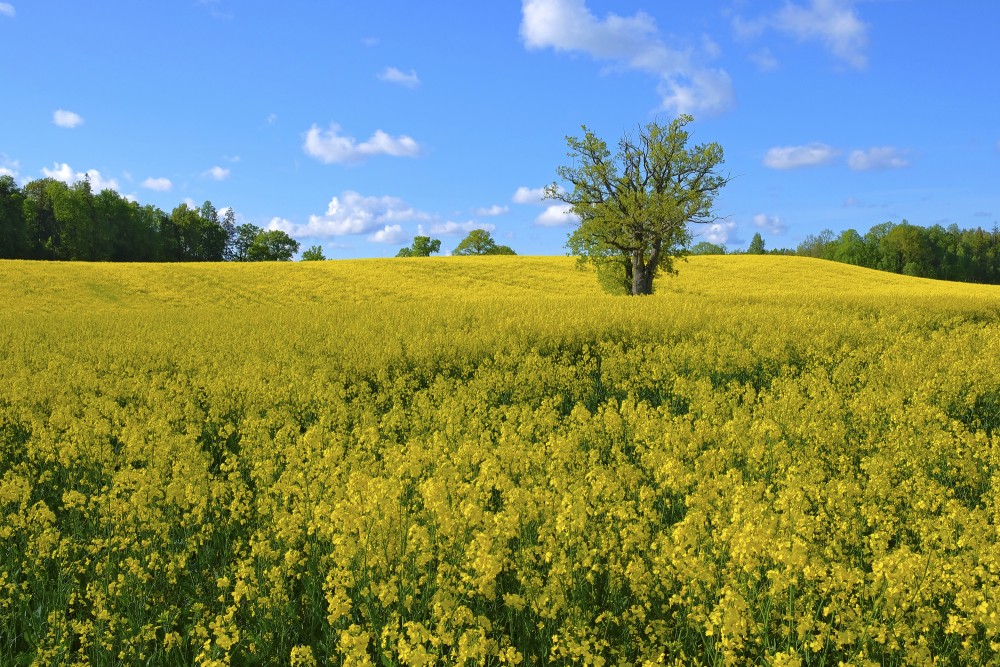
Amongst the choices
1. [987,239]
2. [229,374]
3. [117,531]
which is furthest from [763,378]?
[987,239]

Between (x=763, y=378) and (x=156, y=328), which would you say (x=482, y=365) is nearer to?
(x=763, y=378)

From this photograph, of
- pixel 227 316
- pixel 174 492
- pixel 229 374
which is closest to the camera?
pixel 174 492

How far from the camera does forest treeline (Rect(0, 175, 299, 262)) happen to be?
67.7 meters

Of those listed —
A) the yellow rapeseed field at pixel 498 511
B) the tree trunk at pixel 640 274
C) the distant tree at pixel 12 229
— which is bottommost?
the yellow rapeseed field at pixel 498 511

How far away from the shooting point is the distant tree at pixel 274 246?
9269 cm

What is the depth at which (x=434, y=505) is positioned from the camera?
3.79 metres

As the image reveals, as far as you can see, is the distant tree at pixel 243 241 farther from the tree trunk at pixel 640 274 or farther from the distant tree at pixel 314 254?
the tree trunk at pixel 640 274

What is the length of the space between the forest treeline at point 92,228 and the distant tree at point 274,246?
18.2 feet

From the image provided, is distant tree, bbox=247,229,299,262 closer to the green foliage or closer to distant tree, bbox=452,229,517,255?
distant tree, bbox=452,229,517,255

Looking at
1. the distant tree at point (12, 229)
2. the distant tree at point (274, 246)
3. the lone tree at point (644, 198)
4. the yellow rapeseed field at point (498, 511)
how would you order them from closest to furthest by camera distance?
the yellow rapeseed field at point (498, 511)
the lone tree at point (644, 198)
the distant tree at point (12, 229)
the distant tree at point (274, 246)

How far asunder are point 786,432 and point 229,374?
838cm

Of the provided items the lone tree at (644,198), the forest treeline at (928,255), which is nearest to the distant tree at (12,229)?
the lone tree at (644,198)

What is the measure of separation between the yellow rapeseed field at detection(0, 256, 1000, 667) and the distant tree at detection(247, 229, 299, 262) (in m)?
85.0

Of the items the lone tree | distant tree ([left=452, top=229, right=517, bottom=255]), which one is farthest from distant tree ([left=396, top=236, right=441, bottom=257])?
the lone tree
